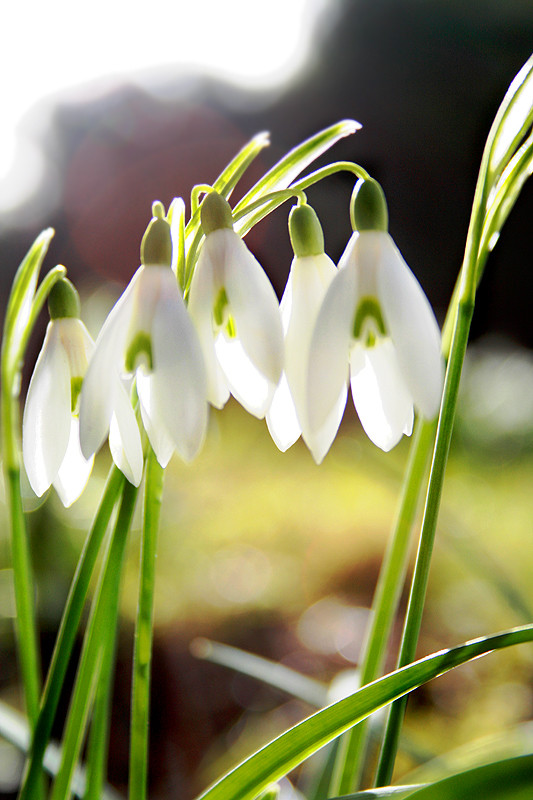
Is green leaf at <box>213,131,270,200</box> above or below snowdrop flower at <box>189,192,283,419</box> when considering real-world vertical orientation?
above

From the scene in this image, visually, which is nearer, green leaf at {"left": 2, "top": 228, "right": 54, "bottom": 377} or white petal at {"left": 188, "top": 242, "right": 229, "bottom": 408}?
white petal at {"left": 188, "top": 242, "right": 229, "bottom": 408}

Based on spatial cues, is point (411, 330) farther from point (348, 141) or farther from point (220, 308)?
point (348, 141)

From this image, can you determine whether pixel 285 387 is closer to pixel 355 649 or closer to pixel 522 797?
pixel 522 797

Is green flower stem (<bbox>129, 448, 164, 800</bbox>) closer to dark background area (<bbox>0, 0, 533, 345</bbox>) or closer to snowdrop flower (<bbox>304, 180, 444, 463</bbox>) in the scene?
snowdrop flower (<bbox>304, 180, 444, 463</bbox>)

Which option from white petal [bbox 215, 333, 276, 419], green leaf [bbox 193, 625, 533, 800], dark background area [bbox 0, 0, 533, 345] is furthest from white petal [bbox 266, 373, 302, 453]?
dark background area [bbox 0, 0, 533, 345]

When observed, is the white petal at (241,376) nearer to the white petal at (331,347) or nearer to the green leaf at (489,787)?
the white petal at (331,347)

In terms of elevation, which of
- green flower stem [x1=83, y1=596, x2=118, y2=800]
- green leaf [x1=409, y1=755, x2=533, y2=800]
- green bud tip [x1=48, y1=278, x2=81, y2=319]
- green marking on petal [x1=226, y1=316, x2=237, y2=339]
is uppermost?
green bud tip [x1=48, y1=278, x2=81, y2=319]
